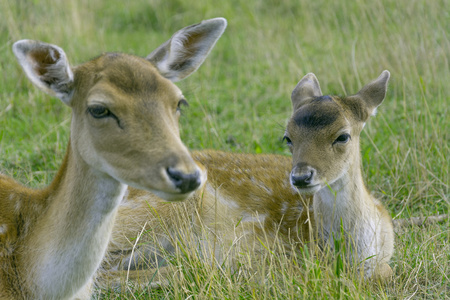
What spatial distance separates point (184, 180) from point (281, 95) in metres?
5.46

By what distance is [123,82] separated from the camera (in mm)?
3621

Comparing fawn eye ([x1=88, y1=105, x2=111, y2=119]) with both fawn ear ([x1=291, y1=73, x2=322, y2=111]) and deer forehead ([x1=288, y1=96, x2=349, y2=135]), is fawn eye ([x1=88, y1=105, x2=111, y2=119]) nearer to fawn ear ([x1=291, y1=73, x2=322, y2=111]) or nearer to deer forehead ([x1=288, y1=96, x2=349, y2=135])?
deer forehead ([x1=288, y1=96, x2=349, y2=135])

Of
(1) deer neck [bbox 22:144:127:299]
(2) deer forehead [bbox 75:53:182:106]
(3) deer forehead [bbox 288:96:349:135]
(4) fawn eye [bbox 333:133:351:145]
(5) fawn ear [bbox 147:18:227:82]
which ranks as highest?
(2) deer forehead [bbox 75:53:182:106]

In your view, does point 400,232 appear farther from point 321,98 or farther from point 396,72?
point 396,72

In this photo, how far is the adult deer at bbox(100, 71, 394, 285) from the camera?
15.6ft

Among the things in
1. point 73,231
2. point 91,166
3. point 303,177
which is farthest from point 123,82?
point 303,177

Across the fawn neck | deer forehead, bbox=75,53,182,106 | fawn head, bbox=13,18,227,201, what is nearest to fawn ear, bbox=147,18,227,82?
fawn head, bbox=13,18,227,201

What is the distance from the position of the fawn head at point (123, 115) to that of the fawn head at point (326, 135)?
1.21 meters

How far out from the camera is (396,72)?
794 cm

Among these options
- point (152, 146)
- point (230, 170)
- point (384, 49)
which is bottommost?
point (384, 49)

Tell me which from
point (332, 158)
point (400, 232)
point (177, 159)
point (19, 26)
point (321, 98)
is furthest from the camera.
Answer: point (19, 26)

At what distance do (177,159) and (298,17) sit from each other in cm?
857

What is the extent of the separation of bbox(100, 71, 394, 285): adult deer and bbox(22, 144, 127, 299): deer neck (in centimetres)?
70

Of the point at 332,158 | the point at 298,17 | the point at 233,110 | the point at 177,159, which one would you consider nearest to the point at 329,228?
the point at 332,158
